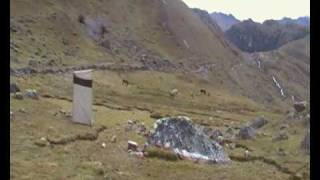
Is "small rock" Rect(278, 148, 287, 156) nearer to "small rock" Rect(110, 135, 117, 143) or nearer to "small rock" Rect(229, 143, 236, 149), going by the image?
"small rock" Rect(229, 143, 236, 149)

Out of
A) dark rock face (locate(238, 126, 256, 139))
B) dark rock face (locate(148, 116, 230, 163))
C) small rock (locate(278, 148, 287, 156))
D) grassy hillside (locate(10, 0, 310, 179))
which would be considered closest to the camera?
grassy hillside (locate(10, 0, 310, 179))

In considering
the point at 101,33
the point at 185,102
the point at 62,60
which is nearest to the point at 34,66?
the point at 62,60

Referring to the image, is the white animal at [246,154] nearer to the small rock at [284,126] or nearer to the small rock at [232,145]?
the small rock at [232,145]

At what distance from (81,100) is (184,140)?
8.89m

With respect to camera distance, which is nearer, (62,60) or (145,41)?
(62,60)

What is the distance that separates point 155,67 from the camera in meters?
126

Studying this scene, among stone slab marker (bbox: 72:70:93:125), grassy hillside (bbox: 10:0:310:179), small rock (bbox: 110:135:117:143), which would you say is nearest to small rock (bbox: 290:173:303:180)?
grassy hillside (bbox: 10:0:310:179)

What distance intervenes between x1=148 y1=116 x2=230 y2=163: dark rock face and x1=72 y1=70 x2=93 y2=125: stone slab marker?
705cm

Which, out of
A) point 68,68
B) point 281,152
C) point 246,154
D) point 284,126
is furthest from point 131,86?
point 246,154

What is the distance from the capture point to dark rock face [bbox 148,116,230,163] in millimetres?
24500

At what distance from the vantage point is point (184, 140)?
967 inches
